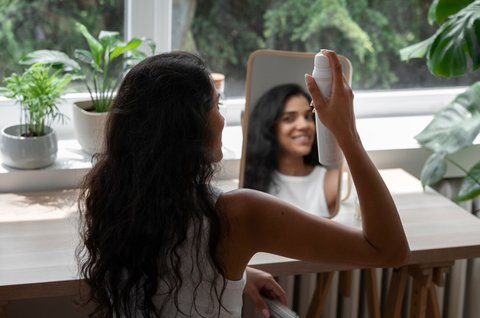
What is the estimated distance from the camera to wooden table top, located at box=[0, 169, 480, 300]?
1.85m

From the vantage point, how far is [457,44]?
2258 millimetres

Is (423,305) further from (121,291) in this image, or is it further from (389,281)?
(121,291)

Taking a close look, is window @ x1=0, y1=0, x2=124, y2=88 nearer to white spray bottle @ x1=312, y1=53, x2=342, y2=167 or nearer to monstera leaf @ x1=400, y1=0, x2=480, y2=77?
monstera leaf @ x1=400, y1=0, x2=480, y2=77

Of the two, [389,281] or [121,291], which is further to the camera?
[389,281]

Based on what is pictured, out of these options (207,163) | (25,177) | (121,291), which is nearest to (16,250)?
(25,177)

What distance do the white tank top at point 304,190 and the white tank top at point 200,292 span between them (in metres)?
0.69

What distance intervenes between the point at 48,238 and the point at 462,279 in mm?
1268

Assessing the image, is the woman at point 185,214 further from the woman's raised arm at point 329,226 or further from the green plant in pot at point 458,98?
the green plant in pot at point 458,98

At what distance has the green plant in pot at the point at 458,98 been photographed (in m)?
2.26

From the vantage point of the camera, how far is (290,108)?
84.4 inches

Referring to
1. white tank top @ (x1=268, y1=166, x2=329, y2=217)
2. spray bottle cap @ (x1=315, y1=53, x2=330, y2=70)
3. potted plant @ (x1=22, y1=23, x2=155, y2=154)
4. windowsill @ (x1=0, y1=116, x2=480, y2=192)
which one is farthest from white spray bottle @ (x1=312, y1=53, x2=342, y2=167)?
potted plant @ (x1=22, y1=23, x2=155, y2=154)

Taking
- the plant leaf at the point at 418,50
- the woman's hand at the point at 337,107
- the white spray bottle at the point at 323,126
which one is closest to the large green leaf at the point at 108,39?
the plant leaf at the point at 418,50

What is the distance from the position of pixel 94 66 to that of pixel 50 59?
111 millimetres

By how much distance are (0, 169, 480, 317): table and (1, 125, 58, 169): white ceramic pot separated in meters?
0.08
